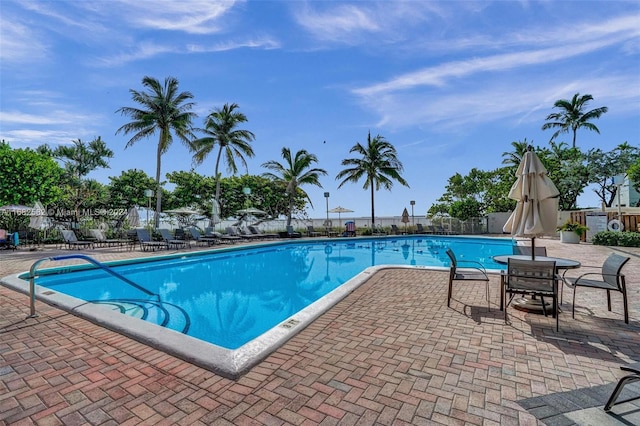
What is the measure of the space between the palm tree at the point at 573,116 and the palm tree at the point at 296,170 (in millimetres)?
23061

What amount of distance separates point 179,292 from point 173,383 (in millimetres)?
5195

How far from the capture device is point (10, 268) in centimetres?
823

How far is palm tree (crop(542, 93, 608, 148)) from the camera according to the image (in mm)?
27984

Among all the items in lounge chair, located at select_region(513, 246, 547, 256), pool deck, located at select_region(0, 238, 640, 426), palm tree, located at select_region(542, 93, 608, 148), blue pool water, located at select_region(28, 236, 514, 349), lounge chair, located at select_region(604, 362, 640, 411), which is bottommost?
blue pool water, located at select_region(28, 236, 514, 349)

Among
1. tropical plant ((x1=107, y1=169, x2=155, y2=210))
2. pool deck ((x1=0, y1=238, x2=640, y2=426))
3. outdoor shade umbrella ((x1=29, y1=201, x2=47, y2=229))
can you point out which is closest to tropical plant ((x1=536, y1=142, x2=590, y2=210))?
pool deck ((x1=0, y1=238, x2=640, y2=426))

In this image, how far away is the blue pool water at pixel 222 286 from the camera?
5.27 meters

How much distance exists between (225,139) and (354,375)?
21787 mm

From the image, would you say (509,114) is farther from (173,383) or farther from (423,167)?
(173,383)

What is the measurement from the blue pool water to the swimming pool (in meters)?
0.02

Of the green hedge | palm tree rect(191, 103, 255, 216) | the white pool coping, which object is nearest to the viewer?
the white pool coping

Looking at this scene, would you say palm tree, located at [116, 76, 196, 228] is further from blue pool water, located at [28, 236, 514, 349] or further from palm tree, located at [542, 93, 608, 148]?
palm tree, located at [542, 93, 608, 148]

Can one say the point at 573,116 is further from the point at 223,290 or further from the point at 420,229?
the point at 223,290

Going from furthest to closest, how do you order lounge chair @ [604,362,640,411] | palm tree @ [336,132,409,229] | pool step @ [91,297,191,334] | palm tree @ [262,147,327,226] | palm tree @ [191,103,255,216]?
palm tree @ [262,147,327,226] < palm tree @ [336,132,409,229] < palm tree @ [191,103,255,216] < pool step @ [91,297,191,334] < lounge chair @ [604,362,640,411]

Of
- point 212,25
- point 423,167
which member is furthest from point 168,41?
point 423,167
